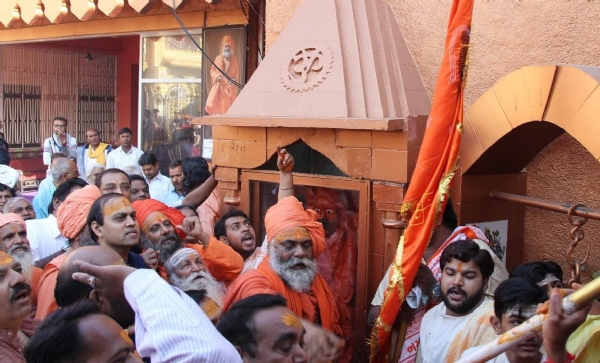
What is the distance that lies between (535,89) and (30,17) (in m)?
7.81

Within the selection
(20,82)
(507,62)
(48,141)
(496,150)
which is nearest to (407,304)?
(496,150)

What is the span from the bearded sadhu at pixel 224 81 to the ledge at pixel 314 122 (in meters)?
3.08

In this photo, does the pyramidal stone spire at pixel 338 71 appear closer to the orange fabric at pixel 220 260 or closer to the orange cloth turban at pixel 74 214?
the orange fabric at pixel 220 260

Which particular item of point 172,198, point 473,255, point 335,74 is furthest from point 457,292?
point 172,198

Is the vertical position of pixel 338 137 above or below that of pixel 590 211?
above

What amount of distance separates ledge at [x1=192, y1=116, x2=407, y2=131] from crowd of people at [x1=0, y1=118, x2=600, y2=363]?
0.23 meters

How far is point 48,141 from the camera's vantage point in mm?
9633

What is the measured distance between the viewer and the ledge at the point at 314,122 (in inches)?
153

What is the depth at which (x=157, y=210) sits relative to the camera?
416 cm

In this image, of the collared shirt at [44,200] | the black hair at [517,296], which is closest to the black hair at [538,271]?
the black hair at [517,296]

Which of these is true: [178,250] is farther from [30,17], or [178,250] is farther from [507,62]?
[30,17]

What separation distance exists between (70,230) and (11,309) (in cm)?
134

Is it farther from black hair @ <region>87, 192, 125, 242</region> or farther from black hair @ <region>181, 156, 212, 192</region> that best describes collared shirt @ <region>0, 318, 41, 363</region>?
black hair @ <region>181, 156, 212, 192</region>

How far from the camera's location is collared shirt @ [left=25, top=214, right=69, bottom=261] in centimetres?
445
